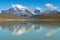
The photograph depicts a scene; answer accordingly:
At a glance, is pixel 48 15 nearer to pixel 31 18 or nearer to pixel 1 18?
pixel 31 18

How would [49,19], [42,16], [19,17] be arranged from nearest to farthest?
[19,17] → [42,16] → [49,19]

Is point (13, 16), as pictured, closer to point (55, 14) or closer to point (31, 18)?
point (31, 18)

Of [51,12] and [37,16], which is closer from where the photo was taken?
[37,16]

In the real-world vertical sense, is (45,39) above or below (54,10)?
below

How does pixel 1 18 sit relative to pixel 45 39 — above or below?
above

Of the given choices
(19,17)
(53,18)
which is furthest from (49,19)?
(19,17)

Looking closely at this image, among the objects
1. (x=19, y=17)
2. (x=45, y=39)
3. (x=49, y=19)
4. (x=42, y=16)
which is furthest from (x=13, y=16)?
(x=45, y=39)

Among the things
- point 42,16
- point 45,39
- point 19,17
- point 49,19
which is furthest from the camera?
point 49,19

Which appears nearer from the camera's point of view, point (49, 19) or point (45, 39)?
point (45, 39)
